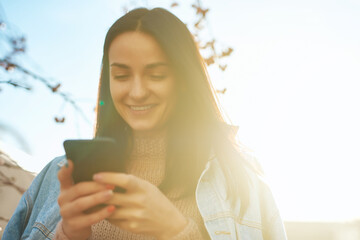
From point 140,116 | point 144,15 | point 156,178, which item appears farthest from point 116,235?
point 144,15

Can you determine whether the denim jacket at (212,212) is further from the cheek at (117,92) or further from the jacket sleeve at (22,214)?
the cheek at (117,92)

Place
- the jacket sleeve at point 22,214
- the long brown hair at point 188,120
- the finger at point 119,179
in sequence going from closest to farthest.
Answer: the finger at point 119,179, the long brown hair at point 188,120, the jacket sleeve at point 22,214

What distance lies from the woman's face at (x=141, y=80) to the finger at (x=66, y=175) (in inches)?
24.6

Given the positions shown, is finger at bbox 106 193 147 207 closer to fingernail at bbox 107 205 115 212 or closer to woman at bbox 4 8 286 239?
fingernail at bbox 107 205 115 212

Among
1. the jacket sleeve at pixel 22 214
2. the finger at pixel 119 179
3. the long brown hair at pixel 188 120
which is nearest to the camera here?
the finger at pixel 119 179

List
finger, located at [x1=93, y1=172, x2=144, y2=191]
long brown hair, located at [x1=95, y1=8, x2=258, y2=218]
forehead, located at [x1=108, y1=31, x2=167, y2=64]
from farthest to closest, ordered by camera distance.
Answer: long brown hair, located at [x1=95, y1=8, x2=258, y2=218] → forehead, located at [x1=108, y1=31, x2=167, y2=64] → finger, located at [x1=93, y1=172, x2=144, y2=191]

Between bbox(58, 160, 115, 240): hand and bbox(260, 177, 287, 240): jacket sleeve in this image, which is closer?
bbox(58, 160, 115, 240): hand

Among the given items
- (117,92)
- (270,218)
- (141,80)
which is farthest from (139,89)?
(270,218)

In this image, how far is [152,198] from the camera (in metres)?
1.11

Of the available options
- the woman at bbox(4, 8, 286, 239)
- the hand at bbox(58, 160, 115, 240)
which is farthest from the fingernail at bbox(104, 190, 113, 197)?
the woman at bbox(4, 8, 286, 239)

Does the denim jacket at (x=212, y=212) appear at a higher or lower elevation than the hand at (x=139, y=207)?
lower

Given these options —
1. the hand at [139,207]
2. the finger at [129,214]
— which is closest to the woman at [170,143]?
the hand at [139,207]

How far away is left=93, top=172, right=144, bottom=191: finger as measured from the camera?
3.30ft

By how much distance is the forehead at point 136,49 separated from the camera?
1.59 m
